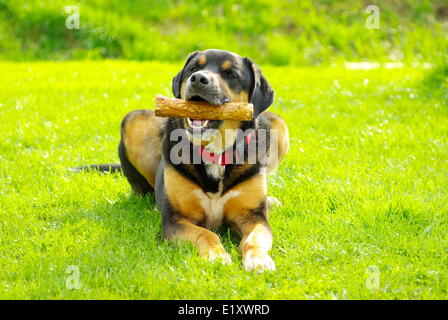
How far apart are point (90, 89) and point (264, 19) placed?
17.1ft

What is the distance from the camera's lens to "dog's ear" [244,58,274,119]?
5.11 m

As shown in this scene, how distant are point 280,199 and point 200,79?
1.73 m

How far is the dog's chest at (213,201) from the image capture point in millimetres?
5039

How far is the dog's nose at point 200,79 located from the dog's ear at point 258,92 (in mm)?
585

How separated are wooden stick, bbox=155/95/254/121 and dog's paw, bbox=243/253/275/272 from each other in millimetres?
1069

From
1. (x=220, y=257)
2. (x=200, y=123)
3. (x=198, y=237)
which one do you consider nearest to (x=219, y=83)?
(x=200, y=123)

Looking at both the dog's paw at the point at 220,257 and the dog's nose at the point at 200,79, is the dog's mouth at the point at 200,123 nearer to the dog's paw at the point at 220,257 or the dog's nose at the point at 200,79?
the dog's nose at the point at 200,79

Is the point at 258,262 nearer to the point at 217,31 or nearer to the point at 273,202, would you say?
the point at 273,202

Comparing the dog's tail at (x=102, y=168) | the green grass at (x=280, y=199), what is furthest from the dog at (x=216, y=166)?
the dog's tail at (x=102, y=168)

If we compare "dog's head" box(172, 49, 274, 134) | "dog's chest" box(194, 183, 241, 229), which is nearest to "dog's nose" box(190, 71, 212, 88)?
"dog's head" box(172, 49, 274, 134)

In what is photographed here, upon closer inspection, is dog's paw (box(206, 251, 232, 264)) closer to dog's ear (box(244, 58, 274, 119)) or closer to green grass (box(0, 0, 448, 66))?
dog's ear (box(244, 58, 274, 119))

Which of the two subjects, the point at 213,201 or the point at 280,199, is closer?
the point at 213,201

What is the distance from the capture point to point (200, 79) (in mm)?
4629

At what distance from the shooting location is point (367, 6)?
569 inches
